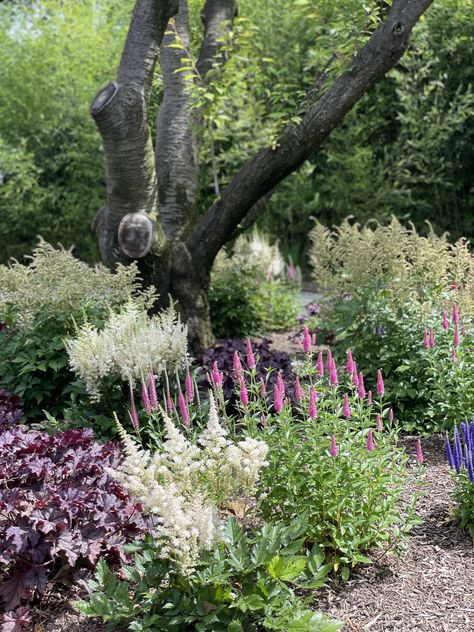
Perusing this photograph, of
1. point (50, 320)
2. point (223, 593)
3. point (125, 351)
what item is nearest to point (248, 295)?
point (50, 320)

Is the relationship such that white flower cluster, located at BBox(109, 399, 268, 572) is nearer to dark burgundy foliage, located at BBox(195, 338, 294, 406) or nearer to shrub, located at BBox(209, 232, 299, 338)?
dark burgundy foliage, located at BBox(195, 338, 294, 406)

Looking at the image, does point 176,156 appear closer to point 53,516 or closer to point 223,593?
point 53,516

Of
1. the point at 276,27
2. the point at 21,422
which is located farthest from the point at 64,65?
the point at 21,422

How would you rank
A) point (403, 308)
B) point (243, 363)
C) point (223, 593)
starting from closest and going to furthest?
point (223, 593)
point (403, 308)
point (243, 363)

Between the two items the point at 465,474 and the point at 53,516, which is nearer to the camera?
the point at 53,516

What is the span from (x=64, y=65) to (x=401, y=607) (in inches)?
505

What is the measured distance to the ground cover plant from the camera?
4602mm

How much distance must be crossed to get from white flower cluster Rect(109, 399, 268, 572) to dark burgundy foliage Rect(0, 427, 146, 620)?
0.32 metres

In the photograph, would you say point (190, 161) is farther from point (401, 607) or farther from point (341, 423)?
point (401, 607)

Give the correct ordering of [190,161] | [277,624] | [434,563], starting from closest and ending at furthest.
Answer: [277,624] → [434,563] → [190,161]

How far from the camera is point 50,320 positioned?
5121 mm

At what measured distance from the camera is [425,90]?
11523 millimetres

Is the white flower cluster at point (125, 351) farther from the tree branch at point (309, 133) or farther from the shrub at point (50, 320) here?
the tree branch at point (309, 133)

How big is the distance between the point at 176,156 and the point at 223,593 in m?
4.62
